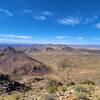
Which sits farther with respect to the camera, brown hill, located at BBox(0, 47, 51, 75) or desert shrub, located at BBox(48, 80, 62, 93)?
brown hill, located at BBox(0, 47, 51, 75)

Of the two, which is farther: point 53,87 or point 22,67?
point 22,67

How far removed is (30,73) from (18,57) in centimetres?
1970

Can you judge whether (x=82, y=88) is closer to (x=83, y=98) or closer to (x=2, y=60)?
(x=83, y=98)

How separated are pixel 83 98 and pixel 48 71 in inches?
2923

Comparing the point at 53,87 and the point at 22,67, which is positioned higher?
the point at 53,87

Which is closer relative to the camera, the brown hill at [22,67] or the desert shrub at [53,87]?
the desert shrub at [53,87]

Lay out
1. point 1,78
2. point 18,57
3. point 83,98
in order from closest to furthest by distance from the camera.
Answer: point 83,98 < point 1,78 < point 18,57

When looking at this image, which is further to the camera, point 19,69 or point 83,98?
point 19,69

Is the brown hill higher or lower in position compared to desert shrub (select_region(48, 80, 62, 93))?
lower

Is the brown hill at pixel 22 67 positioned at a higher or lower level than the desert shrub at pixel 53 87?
lower

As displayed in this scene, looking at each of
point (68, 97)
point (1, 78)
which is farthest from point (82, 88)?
point (1, 78)

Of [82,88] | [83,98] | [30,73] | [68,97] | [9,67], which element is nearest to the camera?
[83,98]

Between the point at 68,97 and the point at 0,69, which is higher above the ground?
the point at 68,97

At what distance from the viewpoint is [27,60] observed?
94.8m
